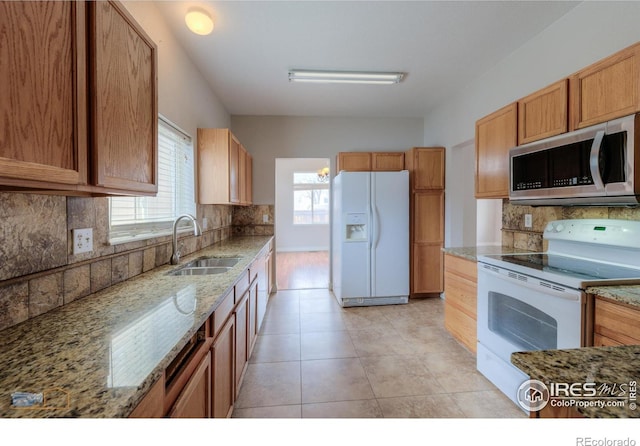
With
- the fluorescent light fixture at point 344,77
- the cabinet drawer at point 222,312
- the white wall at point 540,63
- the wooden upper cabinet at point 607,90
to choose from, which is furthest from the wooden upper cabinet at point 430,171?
the cabinet drawer at point 222,312

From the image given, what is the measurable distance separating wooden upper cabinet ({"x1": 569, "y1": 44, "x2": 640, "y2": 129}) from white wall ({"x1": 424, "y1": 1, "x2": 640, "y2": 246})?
49cm

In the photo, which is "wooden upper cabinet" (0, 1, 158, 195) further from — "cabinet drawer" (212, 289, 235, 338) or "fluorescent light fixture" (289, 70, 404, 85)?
"fluorescent light fixture" (289, 70, 404, 85)

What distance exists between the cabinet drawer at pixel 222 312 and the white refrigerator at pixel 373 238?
6.99 ft

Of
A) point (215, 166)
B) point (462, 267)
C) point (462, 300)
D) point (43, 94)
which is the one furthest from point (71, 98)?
point (462, 300)

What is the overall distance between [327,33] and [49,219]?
2.27m

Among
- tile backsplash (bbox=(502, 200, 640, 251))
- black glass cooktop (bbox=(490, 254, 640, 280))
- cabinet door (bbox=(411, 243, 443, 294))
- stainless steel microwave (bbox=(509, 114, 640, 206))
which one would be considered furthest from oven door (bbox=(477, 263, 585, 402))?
cabinet door (bbox=(411, 243, 443, 294))

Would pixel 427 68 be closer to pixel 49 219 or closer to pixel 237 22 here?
pixel 237 22

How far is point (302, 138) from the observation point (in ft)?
13.9

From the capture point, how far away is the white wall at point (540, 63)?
68.8 inches

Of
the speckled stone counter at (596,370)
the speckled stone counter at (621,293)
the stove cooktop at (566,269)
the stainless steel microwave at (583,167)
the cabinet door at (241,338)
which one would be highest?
the stainless steel microwave at (583,167)

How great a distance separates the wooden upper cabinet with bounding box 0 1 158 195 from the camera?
659 mm

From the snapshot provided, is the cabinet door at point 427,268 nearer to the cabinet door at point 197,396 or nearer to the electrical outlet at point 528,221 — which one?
the electrical outlet at point 528,221

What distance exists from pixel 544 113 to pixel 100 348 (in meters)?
2.65

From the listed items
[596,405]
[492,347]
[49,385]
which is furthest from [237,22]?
[492,347]
